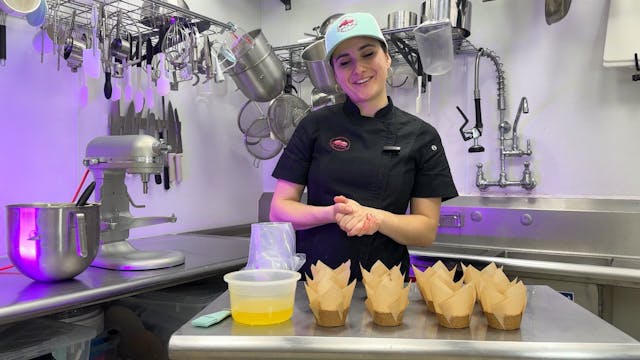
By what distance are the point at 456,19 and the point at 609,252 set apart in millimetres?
1274

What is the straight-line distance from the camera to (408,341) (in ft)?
2.58

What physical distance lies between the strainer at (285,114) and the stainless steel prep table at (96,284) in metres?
1.02

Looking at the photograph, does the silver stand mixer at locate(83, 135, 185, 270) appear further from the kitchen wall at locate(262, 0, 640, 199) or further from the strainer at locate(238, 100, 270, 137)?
the kitchen wall at locate(262, 0, 640, 199)

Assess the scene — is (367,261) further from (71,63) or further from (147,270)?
(71,63)

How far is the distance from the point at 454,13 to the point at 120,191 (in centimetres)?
170

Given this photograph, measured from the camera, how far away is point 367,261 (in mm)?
1453

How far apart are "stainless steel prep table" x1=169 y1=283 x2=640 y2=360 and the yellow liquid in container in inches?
0.6

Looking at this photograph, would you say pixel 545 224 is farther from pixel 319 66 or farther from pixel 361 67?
pixel 361 67

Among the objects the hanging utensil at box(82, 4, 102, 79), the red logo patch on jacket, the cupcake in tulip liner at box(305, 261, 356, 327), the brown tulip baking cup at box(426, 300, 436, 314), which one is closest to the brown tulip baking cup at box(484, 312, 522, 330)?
the brown tulip baking cup at box(426, 300, 436, 314)

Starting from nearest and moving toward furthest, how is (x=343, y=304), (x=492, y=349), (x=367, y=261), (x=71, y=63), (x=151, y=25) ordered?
(x=492, y=349), (x=343, y=304), (x=367, y=261), (x=71, y=63), (x=151, y=25)

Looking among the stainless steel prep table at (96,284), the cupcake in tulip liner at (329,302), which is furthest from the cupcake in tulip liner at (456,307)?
the stainless steel prep table at (96,284)

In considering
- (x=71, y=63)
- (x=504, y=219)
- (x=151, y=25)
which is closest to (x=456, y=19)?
(x=504, y=219)

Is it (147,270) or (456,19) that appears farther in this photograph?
(456,19)

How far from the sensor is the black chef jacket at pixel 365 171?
1457mm
